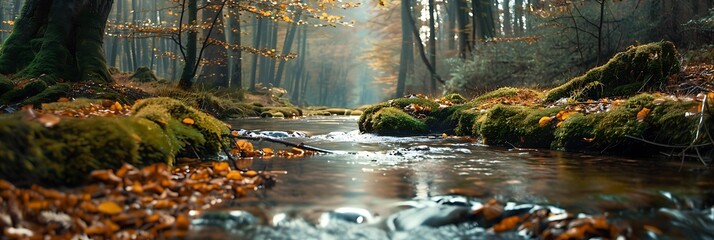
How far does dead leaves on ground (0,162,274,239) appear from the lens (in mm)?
2119

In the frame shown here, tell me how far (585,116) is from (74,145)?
5140mm

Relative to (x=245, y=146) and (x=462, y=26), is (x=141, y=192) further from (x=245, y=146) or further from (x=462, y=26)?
(x=462, y=26)

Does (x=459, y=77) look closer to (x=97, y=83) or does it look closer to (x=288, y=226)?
(x=97, y=83)

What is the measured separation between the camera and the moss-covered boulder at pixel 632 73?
289 inches

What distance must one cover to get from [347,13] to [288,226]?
6116 centimetres

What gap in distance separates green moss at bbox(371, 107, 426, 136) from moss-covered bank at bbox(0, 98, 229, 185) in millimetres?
5394

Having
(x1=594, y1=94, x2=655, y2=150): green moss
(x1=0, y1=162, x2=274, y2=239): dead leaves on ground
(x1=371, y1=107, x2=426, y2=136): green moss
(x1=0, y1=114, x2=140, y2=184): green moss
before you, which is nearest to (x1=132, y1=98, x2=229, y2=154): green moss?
(x1=0, y1=114, x2=140, y2=184): green moss

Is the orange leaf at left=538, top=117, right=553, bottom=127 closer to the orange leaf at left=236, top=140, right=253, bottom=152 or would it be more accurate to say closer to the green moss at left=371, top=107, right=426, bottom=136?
the green moss at left=371, top=107, right=426, bottom=136

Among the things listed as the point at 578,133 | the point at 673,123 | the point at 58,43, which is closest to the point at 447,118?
the point at 578,133

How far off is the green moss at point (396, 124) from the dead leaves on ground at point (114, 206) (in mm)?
6239

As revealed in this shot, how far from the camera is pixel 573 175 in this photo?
386 cm

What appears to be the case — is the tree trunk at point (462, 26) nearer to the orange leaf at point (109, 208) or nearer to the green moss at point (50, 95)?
the green moss at point (50, 95)

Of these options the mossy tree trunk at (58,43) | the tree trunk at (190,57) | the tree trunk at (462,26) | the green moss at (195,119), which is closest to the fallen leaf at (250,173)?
the green moss at (195,119)

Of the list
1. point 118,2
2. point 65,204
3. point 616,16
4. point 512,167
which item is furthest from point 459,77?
point 118,2
